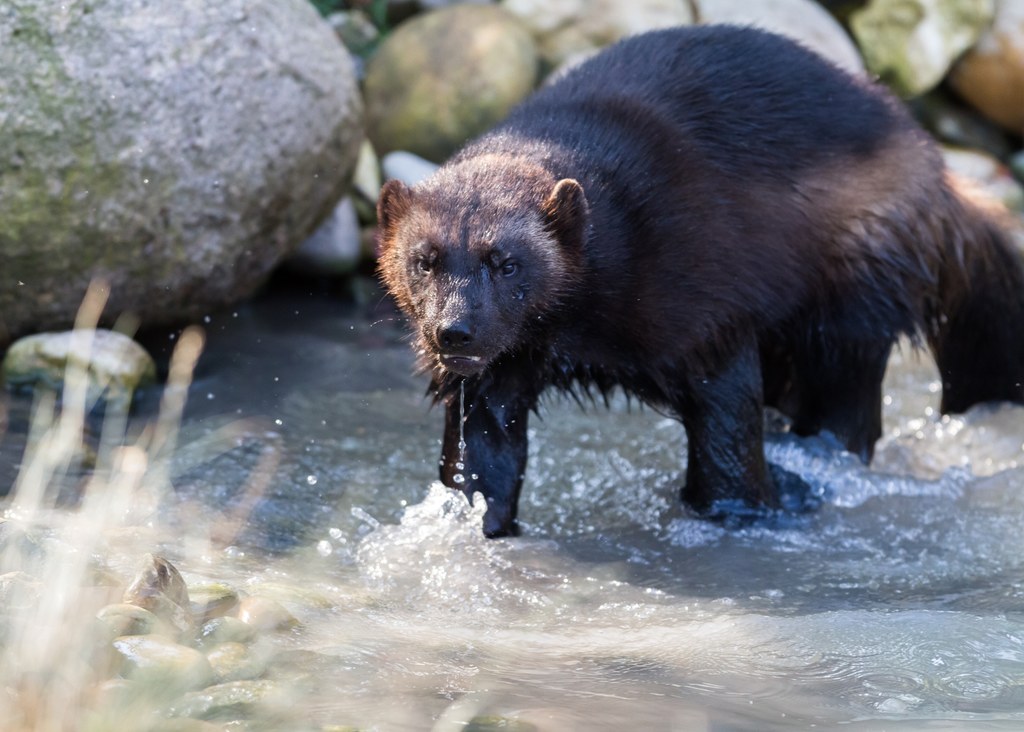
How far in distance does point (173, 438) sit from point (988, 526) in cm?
317

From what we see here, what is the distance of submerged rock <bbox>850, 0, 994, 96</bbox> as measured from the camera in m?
10.0

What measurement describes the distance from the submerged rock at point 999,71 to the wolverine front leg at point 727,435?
6010 mm

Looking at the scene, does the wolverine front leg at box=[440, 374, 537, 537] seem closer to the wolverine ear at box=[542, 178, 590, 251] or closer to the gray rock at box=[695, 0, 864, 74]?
the wolverine ear at box=[542, 178, 590, 251]

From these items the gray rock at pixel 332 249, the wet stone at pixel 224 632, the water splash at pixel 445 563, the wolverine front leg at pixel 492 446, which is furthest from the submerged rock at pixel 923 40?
the wet stone at pixel 224 632

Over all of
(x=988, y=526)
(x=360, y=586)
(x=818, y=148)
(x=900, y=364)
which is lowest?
(x=900, y=364)

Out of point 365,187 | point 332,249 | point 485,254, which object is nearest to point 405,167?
point 365,187

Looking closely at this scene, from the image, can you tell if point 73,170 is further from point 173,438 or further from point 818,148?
point 818,148

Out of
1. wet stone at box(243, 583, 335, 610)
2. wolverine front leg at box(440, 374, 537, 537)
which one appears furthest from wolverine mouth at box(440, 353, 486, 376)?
wet stone at box(243, 583, 335, 610)

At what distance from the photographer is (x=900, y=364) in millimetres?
7727

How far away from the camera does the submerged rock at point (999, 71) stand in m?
10.1

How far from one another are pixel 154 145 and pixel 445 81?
3063mm

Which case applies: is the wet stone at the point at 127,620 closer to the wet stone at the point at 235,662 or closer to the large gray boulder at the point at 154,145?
the wet stone at the point at 235,662

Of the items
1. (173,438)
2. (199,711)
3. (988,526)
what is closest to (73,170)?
(173,438)

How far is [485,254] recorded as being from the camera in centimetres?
444
